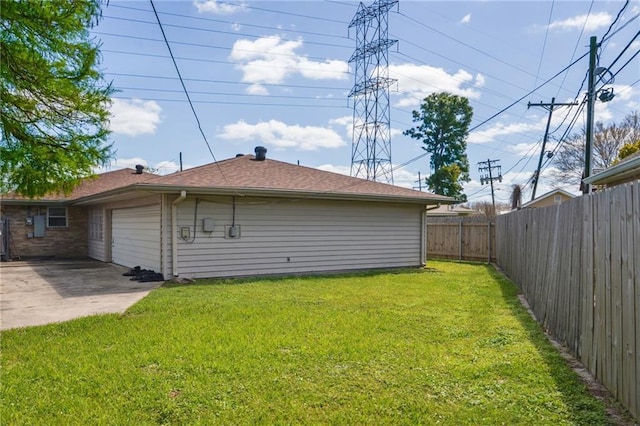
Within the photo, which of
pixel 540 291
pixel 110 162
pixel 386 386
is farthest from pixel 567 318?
pixel 110 162

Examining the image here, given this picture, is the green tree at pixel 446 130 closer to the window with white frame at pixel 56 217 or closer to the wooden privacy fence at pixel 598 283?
the window with white frame at pixel 56 217

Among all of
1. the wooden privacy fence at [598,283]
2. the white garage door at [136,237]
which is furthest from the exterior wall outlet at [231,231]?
the wooden privacy fence at [598,283]

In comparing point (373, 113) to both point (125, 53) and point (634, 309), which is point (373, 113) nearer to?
point (125, 53)

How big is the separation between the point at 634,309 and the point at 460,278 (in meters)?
7.75

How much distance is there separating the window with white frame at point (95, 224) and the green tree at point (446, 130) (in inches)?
939

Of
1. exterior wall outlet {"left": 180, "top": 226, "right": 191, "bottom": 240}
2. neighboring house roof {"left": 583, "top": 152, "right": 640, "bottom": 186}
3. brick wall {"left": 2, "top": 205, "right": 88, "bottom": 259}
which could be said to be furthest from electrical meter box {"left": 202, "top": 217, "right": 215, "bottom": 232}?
brick wall {"left": 2, "top": 205, "right": 88, "bottom": 259}

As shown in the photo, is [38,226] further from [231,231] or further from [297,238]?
[297,238]

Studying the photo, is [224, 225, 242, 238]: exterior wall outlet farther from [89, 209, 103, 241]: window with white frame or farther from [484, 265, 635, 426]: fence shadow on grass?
[89, 209, 103, 241]: window with white frame

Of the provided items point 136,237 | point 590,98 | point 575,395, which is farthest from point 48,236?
point 590,98

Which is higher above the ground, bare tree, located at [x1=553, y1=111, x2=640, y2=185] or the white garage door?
bare tree, located at [x1=553, y1=111, x2=640, y2=185]

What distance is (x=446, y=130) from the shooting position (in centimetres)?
3388

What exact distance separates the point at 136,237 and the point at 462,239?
11156 mm

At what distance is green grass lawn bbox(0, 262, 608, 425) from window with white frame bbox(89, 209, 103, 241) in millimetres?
9937

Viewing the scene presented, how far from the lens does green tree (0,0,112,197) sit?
17.9 ft
